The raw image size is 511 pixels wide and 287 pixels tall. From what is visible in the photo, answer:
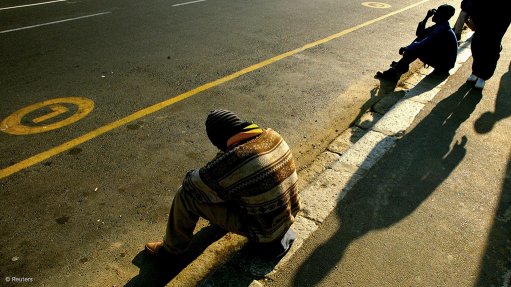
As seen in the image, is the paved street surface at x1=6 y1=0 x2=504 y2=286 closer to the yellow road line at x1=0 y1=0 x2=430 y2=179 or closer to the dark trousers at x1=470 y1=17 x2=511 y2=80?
the yellow road line at x1=0 y1=0 x2=430 y2=179

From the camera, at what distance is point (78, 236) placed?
3.26 meters

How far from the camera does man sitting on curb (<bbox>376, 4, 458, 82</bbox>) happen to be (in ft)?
19.7

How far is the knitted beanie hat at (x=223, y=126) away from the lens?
2.69 m

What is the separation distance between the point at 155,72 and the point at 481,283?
5.16 meters

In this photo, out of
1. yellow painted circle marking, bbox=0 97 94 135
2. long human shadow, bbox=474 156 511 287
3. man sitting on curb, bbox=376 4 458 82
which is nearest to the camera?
long human shadow, bbox=474 156 511 287

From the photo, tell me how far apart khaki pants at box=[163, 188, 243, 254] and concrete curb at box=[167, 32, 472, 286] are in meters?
0.23

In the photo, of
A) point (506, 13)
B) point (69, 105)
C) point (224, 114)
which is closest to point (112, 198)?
point (224, 114)

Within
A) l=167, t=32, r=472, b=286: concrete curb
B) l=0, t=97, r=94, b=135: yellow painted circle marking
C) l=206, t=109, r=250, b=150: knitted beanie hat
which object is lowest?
l=167, t=32, r=472, b=286: concrete curb

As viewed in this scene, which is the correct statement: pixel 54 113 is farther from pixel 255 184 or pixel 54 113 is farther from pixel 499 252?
pixel 499 252

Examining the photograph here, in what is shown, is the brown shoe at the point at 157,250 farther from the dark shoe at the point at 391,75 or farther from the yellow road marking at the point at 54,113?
the dark shoe at the point at 391,75

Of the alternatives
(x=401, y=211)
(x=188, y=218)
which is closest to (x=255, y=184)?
(x=188, y=218)

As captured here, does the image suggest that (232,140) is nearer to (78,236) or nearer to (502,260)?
(78,236)

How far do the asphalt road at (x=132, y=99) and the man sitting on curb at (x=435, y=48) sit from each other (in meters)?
0.53

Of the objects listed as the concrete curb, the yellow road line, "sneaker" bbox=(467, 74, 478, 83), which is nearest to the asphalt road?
the yellow road line
